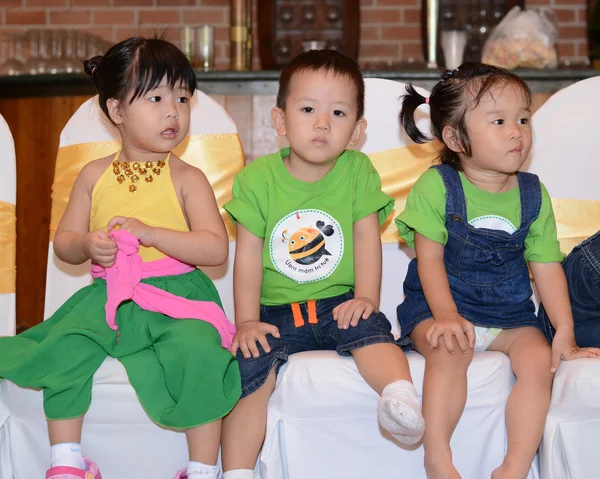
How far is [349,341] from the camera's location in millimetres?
1660

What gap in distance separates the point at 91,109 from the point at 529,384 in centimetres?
123

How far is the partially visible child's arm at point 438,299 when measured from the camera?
1.65 m

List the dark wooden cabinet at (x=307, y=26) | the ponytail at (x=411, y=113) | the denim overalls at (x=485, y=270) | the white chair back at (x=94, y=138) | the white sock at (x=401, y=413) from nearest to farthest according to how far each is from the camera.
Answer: the white sock at (x=401, y=413), the denim overalls at (x=485, y=270), the ponytail at (x=411, y=113), the white chair back at (x=94, y=138), the dark wooden cabinet at (x=307, y=26)

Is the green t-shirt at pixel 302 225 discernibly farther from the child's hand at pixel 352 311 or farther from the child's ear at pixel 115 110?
the child's ear at pixel 115 110

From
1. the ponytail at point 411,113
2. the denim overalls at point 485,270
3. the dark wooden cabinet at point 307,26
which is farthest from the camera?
the dark wooden cabinet at point 307,26

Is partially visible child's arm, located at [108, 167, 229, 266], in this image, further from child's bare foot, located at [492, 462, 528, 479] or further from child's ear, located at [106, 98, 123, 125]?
child's bare foot, located at [492, 462, 528, 479]

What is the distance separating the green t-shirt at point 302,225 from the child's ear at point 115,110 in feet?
0.95

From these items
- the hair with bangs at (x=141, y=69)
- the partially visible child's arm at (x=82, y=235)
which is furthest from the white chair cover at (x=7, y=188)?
the hair with bangs at (x=141, y=69)

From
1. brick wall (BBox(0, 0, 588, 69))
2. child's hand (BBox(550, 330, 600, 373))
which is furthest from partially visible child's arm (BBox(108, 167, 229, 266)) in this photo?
brick wall (BBox(0, 0, 588, 69))

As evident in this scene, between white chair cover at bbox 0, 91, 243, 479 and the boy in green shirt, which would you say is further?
the boy in green shirt

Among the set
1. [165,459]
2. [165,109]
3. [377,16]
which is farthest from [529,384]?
A: [377,16]

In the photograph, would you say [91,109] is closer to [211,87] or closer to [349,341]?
[211,87]

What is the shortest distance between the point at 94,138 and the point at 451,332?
1.02m

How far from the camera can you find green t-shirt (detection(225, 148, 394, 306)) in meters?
1.83
